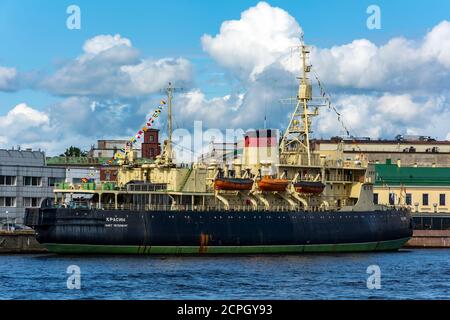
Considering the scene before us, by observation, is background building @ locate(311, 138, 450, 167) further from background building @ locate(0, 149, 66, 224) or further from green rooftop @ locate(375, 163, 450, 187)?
background building @ locate(0, 149, 66, 224)

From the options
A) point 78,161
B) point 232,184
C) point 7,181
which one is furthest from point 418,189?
point 7,181

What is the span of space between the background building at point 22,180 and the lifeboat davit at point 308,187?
31595 millimetres

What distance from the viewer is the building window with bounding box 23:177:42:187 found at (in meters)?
102

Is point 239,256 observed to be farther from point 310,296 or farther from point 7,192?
point 7,192

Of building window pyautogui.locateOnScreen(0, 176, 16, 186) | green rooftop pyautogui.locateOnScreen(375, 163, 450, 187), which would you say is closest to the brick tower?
green rooftop pyautogui.locateOnScreen(375, 163, 450, 187)

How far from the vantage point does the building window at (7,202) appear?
9931 centimetres

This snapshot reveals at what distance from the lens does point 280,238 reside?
8150 centimetres

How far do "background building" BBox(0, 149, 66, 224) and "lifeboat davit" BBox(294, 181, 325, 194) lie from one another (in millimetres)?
31595

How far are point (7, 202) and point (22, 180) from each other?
10.1ft

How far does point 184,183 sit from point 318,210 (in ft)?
48.3

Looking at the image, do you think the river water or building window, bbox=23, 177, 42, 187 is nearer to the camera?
the river water
